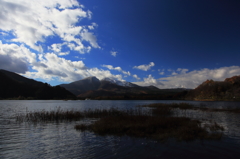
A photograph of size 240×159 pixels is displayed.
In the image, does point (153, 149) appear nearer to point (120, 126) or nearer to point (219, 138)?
point (120, 126)

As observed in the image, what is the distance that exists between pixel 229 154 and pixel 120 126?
11302 mm

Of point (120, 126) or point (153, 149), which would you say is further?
point (120, 126)

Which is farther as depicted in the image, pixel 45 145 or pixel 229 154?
pixel 45 145

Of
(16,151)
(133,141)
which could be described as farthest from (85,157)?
(16,151)

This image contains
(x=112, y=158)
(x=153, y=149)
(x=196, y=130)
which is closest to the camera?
(x=112, y=158)

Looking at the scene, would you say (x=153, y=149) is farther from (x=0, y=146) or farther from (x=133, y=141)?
(x=0, y=146)

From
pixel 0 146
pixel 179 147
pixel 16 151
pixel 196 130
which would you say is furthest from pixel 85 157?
pixel 196 130

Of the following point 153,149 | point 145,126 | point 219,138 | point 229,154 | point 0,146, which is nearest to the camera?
point 229,154

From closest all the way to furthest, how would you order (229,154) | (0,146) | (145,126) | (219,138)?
(229,154)
(0,146)
(219,138)
(145,126)

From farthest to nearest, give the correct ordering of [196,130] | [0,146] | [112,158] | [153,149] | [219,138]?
[196,130] < [219,138] < [0,146] < [153,149] < [112,158]

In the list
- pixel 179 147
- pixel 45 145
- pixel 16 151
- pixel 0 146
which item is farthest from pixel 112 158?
pixel 0 146

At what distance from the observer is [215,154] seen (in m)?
11.2

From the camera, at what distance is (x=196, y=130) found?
1692cm

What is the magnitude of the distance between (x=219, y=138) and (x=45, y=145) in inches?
701
